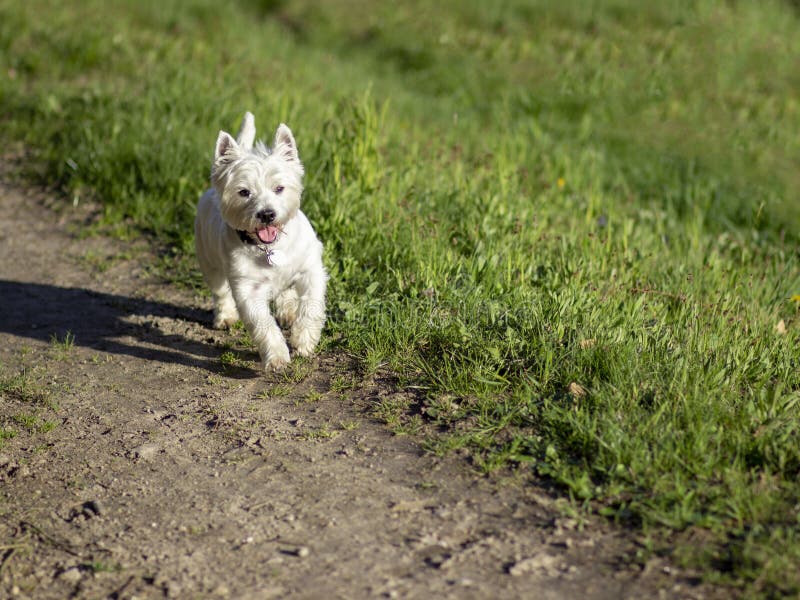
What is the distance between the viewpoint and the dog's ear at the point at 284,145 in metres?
5.28

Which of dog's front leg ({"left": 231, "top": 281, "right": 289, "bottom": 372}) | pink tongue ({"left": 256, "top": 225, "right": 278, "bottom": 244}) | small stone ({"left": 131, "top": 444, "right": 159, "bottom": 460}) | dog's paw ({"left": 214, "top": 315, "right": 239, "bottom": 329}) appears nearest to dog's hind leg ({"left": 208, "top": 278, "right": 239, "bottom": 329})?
dog's paw ({"left": 214, "top": 315, "right": 239, "bottom": 329})

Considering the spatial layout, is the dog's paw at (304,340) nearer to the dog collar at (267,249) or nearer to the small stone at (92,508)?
the dog collar at (267,249)

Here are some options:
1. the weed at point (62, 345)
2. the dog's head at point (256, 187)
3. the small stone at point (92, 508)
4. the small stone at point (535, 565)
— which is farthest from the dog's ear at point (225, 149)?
the small stone at point (535, 565)

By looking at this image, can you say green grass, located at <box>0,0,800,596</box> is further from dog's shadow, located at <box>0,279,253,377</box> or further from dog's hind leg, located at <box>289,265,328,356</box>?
dog's shadow, located at <box>0,279,253,377</box>

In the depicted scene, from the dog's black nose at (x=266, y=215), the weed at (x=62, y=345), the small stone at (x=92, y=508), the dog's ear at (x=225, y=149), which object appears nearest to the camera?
the small stone at (x=92, y=508)

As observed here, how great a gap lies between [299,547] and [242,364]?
2.03 meters

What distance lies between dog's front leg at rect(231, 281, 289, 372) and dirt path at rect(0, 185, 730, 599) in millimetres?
137

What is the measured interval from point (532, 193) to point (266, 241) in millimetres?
3521

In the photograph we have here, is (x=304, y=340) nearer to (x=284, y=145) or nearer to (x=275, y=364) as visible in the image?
(x=275, y=364)

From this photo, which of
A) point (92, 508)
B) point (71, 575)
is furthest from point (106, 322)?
point (71, 575)

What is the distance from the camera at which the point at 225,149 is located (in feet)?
17.1

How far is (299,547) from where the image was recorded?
357 centimetres

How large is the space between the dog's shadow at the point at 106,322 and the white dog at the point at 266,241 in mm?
386

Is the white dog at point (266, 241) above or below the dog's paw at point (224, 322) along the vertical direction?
above
